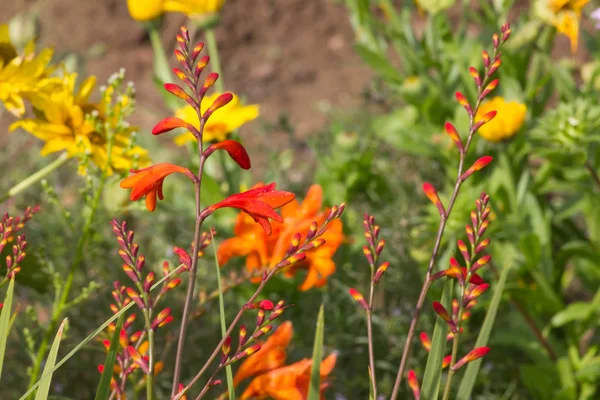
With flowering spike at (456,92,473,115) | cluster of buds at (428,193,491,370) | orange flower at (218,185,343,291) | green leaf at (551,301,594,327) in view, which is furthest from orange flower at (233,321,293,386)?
green leaf at (551,301,594,327)

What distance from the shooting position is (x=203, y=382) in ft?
5.61

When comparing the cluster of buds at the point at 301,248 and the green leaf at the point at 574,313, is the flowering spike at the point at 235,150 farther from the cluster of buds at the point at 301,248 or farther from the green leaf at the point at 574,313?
the green leaf at the point at 574,313

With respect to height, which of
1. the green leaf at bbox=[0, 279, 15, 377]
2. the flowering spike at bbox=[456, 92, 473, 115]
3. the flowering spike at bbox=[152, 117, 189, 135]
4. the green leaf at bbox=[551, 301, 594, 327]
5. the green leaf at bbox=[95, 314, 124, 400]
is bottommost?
the green leaf at bbox=[551, 301, 594, 327]

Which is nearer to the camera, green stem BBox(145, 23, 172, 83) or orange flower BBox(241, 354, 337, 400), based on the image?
orange flower BBox(241, 354, 337, 400)

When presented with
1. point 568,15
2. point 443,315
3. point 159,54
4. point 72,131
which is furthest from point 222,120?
point 443,315

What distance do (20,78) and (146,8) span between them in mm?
785

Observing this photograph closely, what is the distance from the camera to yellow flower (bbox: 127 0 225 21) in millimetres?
1896

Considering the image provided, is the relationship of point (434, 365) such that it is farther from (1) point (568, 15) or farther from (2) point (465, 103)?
(1) point (568, 15)

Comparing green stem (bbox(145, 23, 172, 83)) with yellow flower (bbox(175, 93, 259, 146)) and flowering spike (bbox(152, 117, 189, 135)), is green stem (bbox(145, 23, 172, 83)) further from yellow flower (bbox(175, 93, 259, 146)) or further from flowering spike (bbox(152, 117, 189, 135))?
flowering spike (bbox(152, 117, 189, 135))

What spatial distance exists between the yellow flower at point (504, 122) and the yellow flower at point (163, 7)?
74cm

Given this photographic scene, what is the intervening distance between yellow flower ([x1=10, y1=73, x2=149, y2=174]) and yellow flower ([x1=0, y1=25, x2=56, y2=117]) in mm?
17

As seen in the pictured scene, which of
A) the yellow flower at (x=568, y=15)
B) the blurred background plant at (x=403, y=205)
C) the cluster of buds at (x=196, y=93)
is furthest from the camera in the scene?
the yellow flower at (x=568, y=15)

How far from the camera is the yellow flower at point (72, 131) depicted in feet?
3.77

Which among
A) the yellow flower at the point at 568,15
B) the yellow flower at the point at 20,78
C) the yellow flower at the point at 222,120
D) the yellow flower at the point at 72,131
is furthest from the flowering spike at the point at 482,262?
the yellow flower at the point at 568,15
